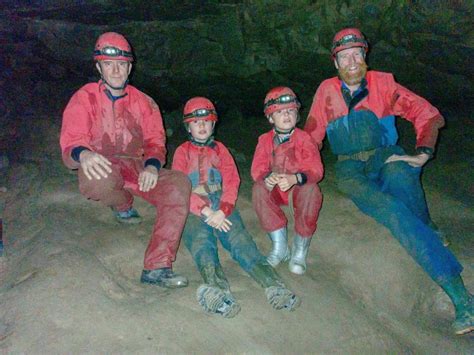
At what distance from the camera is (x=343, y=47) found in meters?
4.09

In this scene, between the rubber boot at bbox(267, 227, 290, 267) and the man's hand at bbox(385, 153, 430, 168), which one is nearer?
the rubber boot at bbox(267, 227, 290, 267)

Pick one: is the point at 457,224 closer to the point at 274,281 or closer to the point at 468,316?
the point at 468,316

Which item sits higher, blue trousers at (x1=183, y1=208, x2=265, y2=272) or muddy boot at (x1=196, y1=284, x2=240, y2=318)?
blue trousers at (x1=183, y1=208, x2=265, y2=272)

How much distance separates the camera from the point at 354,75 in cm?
412

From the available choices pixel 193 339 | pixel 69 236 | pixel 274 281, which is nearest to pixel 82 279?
pixel 69 236

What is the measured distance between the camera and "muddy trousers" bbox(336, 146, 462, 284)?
3.20 meters

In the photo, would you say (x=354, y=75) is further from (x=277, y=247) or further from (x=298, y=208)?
(x=277, y=247)

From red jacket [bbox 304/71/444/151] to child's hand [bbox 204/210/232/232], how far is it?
1.25 meters

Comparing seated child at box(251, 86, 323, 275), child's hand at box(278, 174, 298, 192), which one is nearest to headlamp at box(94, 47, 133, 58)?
seated child at box(251, 86, 323, 275)

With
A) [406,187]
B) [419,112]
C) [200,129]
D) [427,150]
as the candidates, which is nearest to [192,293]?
[200,129]

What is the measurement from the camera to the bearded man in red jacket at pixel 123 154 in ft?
11.2

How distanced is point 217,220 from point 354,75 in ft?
6.73

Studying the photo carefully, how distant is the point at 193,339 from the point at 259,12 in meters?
5.59

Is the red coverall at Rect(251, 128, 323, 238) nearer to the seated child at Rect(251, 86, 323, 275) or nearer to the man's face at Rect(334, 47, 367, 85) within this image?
the seated child at Rect(251, 86, 323, 275)
